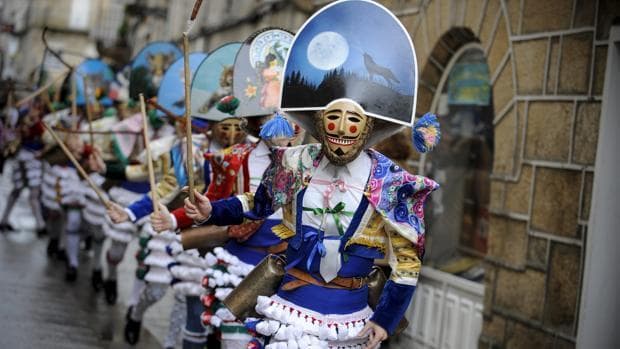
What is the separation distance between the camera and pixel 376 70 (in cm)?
434

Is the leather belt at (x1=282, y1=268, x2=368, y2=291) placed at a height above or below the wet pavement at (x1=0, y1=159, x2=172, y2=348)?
above

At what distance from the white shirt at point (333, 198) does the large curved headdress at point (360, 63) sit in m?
0.30

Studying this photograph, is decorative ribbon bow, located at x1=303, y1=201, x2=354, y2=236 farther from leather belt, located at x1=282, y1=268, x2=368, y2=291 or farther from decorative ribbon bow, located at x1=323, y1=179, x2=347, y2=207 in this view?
leather belt, located at x1=282, y1=268, x2=368, y2=291

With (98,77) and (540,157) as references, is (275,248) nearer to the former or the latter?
(540,157)

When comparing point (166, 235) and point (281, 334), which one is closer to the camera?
point (281, 334)

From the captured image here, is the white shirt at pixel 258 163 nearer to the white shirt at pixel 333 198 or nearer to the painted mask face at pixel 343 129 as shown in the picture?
the white shirt at pixel 333 198

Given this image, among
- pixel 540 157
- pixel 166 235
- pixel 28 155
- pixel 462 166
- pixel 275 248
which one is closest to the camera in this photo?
pixel 275 248

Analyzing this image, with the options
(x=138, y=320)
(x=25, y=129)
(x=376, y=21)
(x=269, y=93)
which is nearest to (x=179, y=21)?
(x=25, y=129)

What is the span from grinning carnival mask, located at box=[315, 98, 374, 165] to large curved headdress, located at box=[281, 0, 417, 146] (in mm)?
36

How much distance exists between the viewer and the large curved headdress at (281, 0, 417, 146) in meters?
4.34

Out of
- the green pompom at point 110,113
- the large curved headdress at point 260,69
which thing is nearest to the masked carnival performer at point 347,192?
the large curved headdress at point 260,69

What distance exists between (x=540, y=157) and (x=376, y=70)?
269 centimetres

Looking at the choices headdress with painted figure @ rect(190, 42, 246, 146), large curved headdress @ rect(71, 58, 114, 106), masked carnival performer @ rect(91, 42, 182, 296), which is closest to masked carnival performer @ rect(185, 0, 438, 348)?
headdress with painted figure @ rect(190, 42, 246, 146)

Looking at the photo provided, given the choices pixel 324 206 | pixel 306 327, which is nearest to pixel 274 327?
pixel 306 327
